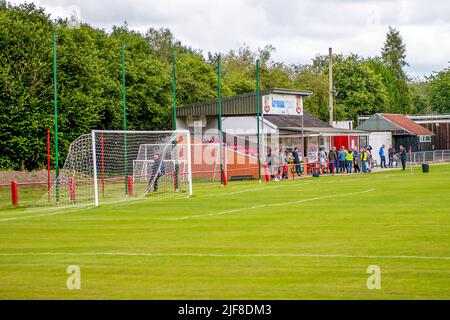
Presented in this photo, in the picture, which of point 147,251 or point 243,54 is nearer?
point 147,251

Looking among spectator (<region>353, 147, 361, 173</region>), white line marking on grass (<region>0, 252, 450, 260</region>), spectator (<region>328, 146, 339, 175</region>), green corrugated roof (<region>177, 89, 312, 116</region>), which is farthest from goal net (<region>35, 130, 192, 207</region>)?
spectator (<region>353, 147, 361, 173</region>)

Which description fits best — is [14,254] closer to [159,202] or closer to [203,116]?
[159,202]

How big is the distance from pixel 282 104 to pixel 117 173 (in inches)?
953

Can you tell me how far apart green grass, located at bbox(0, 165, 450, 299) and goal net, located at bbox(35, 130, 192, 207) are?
3.86 m

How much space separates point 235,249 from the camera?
18562 millimetres

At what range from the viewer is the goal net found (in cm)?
3625

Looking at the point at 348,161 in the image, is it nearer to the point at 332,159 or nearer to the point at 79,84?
the point at 332,159

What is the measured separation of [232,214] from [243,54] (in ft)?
346

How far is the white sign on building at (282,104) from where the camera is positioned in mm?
60966

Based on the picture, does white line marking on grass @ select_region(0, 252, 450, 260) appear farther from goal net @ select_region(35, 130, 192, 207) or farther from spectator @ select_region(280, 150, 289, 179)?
spectator @ select_region(280, 150, 289, 179)

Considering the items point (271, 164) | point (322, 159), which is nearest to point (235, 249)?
point (271, 164)

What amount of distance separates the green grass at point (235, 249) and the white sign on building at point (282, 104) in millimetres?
28414

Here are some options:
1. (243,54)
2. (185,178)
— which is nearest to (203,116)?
(185,178)

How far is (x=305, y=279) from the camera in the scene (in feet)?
47.2
